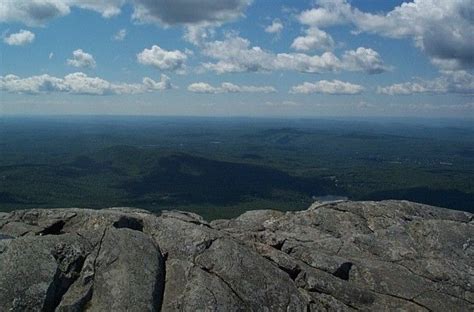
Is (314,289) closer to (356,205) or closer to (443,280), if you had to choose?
(443,280)

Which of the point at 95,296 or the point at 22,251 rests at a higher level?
the point at 22,251

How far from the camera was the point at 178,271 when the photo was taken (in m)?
21.1

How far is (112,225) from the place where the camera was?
23.7 meters

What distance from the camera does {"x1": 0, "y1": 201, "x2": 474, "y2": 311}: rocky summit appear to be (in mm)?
18828

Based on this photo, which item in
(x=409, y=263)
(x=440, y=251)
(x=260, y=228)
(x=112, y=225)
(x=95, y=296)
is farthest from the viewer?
(x=260, y=228)

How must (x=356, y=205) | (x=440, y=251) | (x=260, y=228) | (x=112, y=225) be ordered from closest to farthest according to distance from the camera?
(x=112, y=225) → (x=440, y=251) → (x=260, y=228) → (x=356, y=205)

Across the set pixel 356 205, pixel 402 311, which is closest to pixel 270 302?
pixel 402 311

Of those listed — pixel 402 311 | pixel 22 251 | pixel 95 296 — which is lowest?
pixel 402 311

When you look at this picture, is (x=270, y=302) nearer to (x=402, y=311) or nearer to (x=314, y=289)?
(x=314, y=289)

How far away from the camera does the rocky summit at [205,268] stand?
18.8m

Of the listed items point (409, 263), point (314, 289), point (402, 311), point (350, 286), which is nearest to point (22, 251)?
point (314, 289)

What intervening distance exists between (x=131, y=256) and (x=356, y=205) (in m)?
21.2

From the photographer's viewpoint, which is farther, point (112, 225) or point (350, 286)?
point (112, 225)

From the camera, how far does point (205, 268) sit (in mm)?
21297
